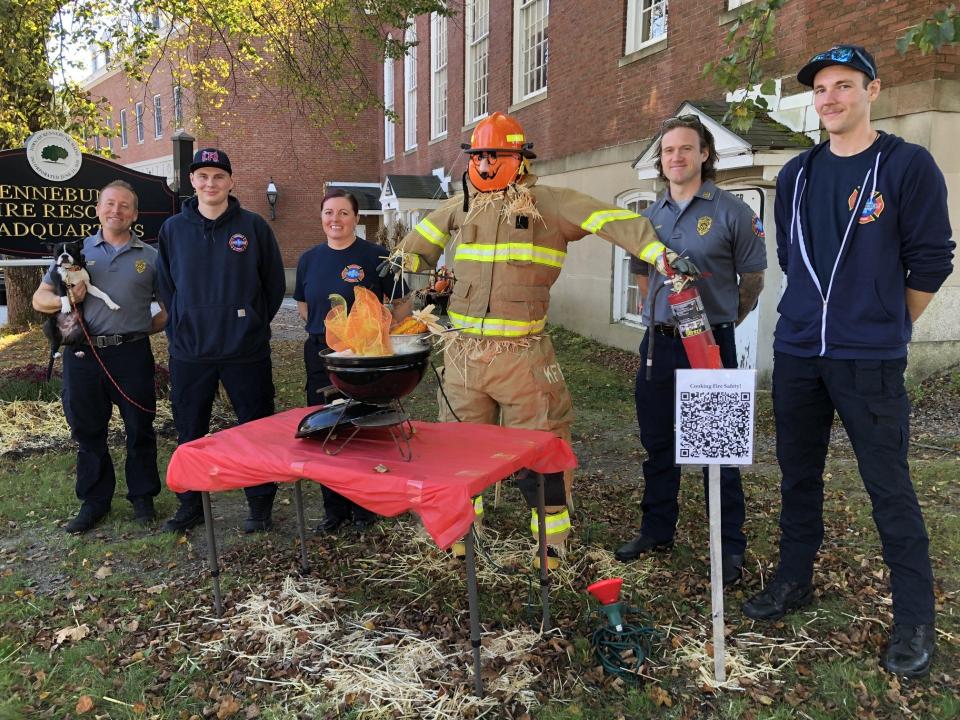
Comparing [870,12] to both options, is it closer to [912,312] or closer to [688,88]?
[688,88]

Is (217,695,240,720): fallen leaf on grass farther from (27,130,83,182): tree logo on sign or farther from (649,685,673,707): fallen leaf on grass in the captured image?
(27,130,83,182): tree logo on sign

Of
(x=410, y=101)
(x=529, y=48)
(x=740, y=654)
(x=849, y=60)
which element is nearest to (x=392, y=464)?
(x=740, y=654)

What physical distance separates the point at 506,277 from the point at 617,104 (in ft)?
26.2

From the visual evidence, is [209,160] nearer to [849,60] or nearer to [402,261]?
[402,261]

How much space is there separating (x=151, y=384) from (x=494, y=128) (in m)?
2.70

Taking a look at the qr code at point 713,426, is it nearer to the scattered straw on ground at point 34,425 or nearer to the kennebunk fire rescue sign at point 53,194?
the scattered straw on ground at point 34,425

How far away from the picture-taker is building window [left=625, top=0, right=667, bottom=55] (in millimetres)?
9875

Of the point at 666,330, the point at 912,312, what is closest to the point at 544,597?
the point at 666,330

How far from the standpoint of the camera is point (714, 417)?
111 inches

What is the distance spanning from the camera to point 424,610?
3.60m

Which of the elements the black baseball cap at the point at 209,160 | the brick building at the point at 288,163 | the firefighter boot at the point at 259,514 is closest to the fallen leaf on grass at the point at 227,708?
the firefighter boot at the point at 259,514

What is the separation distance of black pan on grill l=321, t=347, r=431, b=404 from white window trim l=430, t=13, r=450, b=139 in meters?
16.3

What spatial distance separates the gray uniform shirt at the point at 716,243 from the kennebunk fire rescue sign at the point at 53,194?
510cm

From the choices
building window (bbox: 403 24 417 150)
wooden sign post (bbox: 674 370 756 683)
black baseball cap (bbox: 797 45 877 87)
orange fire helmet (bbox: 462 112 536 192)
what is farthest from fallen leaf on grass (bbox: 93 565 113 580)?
building window (bbox: 403 24 417 150)
